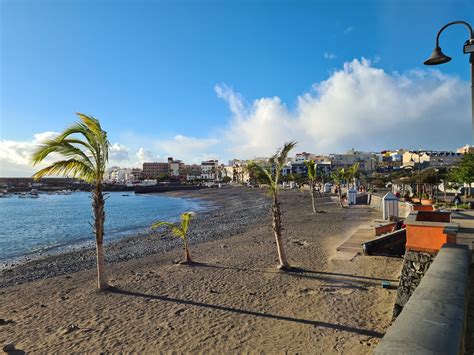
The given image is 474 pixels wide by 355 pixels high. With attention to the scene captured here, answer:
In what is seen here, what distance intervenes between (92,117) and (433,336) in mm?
9132

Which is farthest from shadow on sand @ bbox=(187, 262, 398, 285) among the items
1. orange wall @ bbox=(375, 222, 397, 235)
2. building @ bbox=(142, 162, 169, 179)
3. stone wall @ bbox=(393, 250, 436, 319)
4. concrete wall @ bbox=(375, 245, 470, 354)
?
building @ bbox=(142, 162, 169, 179)

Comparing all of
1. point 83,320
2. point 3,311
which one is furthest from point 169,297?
point 3,311

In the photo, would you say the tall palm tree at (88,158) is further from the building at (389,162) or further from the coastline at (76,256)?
the building at (389,162)

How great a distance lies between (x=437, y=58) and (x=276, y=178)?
586 centimetres

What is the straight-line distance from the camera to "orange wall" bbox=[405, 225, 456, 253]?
16.5ft

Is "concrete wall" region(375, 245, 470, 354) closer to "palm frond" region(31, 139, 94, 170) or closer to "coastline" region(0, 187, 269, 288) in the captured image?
"palm frond" region(31, 139, 94, 170)

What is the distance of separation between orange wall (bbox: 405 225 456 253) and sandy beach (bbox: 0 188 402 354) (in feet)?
5.92

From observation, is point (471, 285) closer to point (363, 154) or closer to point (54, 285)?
point (54, 285)

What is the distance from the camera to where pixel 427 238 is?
5234 mm

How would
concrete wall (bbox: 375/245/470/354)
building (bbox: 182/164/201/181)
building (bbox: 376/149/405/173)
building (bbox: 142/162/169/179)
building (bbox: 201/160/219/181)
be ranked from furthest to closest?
1. building (bbox: 142/162/169/179)
2. building (bbox: 201/160/219/181)
3. building (bbox: 182/164/201/181)
4. building (bbox: 376/149/405/173)
5. concrete wall (bbox: 375/245/470/354)

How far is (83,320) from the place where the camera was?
7.04 metres

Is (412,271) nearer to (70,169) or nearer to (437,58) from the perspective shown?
(437,58)

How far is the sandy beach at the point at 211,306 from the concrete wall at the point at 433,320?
2.94 meters

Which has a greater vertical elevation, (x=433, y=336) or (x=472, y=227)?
(x=433, y=336)
